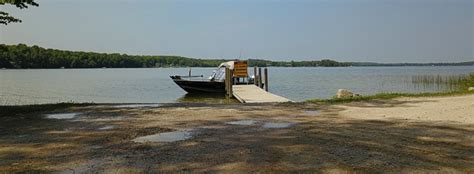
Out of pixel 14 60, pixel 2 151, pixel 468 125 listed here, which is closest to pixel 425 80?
pixel 468 125

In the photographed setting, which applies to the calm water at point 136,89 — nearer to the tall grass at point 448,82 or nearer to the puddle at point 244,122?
the tall grass at point 448,82

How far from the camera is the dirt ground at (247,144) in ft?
16.9

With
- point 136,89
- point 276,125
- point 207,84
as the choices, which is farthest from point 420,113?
point 136,89

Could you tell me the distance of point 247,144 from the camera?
6504 mm

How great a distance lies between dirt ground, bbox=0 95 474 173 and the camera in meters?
5.15

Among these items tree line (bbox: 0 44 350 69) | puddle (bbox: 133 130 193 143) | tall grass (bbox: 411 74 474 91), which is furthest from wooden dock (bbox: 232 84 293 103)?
tree line (bbox: 0 44 350 69)

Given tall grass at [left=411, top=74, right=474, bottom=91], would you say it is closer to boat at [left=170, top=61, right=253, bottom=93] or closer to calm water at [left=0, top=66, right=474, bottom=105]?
calm water at [left=0, top=66, right=474, bottom=105]

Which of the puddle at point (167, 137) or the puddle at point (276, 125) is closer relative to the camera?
the puddle at point (167, 137)

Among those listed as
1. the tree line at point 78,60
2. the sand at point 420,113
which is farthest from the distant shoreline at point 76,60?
the sand at point 420,113

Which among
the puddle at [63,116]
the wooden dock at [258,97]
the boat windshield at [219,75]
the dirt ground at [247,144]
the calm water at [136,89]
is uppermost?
the boat windshield at [219,75]

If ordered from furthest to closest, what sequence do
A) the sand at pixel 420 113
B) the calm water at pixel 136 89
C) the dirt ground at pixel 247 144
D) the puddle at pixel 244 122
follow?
the calm water at pixel 136 89 → the sand at pixel 420 113 → the puddle at pixel 244 122 → the dirt ground at pixel 247 144

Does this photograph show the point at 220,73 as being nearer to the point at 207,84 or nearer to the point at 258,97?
the point at 207,84

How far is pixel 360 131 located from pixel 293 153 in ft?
8.22

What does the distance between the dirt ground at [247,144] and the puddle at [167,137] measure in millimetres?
176
